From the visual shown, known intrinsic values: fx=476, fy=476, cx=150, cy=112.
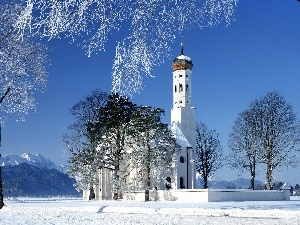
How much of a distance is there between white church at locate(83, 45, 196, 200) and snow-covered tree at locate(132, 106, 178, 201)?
10.4 m

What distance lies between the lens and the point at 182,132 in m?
67.2

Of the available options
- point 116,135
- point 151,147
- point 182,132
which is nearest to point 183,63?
point 182,132

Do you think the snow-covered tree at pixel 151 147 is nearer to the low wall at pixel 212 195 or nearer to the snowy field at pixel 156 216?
the low wall at pixel 212 195

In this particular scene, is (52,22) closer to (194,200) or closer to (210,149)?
(194,200)

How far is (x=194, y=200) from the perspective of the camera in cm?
4269

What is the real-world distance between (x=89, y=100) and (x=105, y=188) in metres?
13.7

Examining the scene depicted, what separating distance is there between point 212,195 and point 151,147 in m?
7.86

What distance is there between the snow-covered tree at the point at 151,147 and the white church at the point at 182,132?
10394 millimetres

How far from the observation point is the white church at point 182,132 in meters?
Answer: 59.1

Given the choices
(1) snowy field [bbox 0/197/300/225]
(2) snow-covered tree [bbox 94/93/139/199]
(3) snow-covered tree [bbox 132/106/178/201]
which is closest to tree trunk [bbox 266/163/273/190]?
(3) snow-covered tree [bbox 132/106/178/201]

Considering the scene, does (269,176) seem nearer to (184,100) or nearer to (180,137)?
(180,137)

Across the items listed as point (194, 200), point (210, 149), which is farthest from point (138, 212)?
point (210, 149)

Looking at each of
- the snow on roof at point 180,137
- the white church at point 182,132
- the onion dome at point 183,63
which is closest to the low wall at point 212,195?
the white church at point 182,132

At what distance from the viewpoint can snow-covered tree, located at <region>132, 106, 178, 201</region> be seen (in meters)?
45.0
